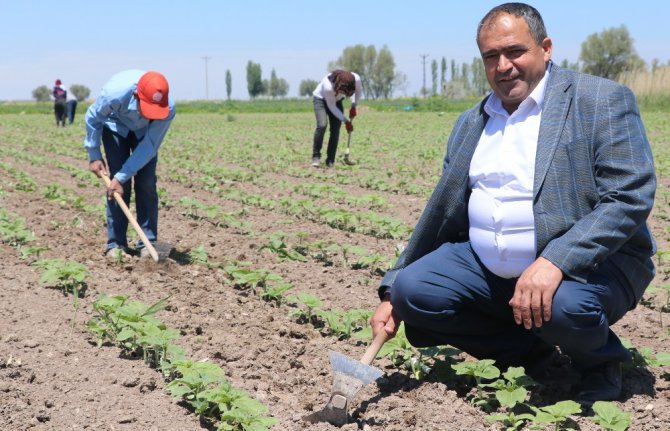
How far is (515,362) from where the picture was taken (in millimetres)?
3459

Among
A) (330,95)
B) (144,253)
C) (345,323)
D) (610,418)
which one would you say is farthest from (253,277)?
(330,95)

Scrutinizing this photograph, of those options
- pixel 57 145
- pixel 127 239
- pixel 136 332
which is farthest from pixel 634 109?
pixel 57 145

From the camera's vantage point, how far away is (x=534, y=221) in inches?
117

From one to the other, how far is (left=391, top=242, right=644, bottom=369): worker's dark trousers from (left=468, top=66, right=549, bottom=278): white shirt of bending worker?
0.12 m

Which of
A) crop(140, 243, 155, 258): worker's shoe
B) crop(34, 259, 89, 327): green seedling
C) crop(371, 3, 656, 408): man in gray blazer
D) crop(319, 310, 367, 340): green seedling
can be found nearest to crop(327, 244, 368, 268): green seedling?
crop(319, 310, 367, 340): green seedling

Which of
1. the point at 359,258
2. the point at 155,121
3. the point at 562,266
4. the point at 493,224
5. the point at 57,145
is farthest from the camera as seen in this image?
the point at 57,145

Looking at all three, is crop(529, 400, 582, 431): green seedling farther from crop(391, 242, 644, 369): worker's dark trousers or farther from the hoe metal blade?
the hoe metal blade

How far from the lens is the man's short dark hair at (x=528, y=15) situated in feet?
9.86

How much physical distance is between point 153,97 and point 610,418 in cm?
343

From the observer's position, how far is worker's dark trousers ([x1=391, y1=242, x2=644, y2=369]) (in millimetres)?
2934

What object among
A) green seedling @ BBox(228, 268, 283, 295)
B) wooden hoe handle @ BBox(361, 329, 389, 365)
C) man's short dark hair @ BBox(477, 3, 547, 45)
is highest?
man's short dark hair @ BBox(477, 3, 547, 45)

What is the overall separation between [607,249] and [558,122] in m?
0.49

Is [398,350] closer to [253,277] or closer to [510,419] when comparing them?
[510,419]

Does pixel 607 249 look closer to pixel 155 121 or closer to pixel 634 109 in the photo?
pixel 634 109
